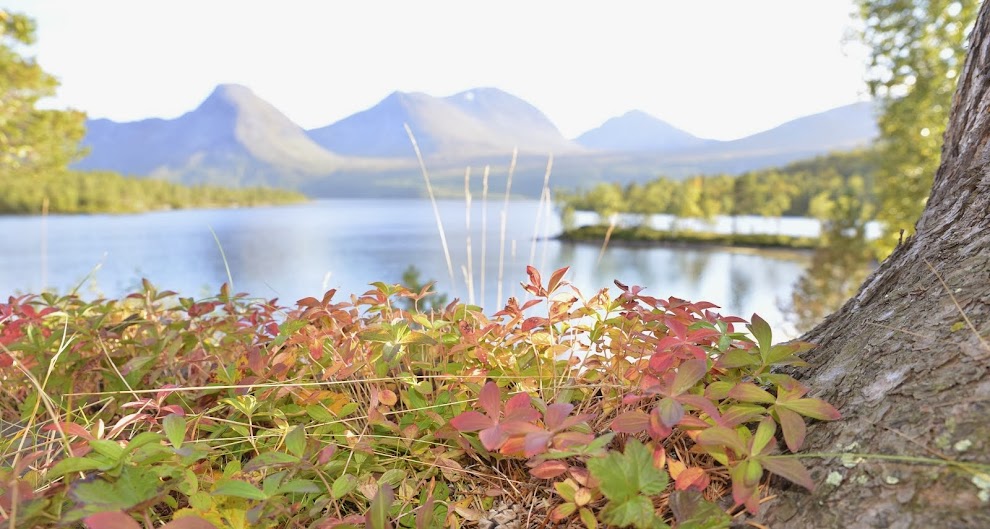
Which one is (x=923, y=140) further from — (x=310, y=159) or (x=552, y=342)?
(x=310, y=159)

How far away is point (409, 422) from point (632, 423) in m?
0.36

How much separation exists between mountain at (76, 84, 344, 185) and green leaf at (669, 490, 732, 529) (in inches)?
3460

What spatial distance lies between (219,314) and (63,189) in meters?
46.8

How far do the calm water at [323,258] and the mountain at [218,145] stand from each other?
131 feet

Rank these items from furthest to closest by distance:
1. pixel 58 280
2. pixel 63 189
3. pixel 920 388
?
1. pixel 63 189
2. pixel 58 280
3. pixel 920 388

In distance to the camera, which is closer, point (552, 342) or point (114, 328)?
point (552, 342)

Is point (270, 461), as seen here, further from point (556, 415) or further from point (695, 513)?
point (695, 513)

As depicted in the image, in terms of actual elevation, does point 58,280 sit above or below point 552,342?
below

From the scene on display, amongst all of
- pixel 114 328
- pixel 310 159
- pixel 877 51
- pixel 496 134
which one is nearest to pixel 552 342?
pixel 114 328

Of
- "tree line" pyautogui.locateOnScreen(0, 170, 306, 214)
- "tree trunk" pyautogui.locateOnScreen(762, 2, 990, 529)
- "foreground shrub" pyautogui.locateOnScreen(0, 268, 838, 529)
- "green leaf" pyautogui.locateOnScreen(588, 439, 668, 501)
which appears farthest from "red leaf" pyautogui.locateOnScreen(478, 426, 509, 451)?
"tree line" pyautogui.locateOnScreen(0, 170, 306, 214)

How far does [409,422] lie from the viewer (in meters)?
0.80

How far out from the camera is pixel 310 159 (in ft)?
298

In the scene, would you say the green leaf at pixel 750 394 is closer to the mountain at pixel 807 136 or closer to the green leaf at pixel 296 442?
the green leaf at pixel 296 442

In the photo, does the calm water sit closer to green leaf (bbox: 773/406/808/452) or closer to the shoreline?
the shoreline
